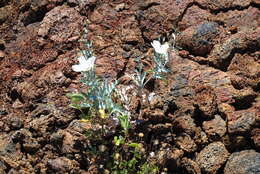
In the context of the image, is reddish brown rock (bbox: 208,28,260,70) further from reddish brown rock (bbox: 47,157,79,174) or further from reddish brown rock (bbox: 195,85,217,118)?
reddish brown rock (bbox: 47,157,79,174)

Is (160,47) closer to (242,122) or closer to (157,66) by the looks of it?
(157,66)

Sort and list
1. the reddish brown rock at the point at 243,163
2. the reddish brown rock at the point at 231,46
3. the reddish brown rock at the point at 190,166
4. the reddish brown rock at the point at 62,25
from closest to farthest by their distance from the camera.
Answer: the reddish brown rock at the point at 243,163 → the reddish brown rock at the point at 190,166 → the reddish brown rock at the point at 231,46 → the reddish brown rock at the point at 62,25

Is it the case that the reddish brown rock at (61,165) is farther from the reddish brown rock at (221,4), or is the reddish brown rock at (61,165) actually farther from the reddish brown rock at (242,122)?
the reddish brown rock at (221,4)

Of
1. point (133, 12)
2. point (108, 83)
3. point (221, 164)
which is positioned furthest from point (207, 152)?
point (133, 12)

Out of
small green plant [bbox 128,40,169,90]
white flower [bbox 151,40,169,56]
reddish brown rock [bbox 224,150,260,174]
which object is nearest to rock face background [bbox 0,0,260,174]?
reddish brown rock [bbox 224,150,260,174]

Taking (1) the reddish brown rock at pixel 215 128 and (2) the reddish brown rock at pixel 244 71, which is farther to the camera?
(2) the reddish brown rock at pixel 244 71

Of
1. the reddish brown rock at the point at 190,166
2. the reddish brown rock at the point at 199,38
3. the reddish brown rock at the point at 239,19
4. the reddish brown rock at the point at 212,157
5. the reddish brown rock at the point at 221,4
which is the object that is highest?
the reddish brown rock at the point at 221,4

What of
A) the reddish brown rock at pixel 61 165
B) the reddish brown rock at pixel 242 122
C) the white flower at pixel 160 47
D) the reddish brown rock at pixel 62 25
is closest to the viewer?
the reddish brown rock at pixel 242 122

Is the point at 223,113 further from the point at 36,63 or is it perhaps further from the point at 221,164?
the point at 36,63

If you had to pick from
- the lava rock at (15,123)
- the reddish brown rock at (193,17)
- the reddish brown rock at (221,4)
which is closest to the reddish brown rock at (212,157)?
the reddish brown rock at (193,17)
